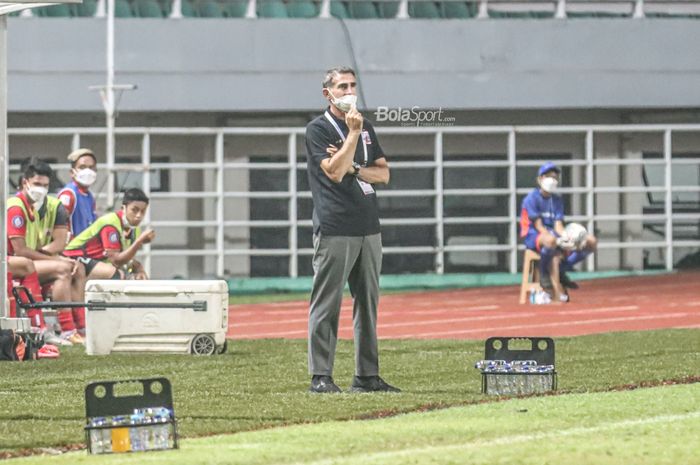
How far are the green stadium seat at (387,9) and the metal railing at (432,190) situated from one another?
1931 millimetres

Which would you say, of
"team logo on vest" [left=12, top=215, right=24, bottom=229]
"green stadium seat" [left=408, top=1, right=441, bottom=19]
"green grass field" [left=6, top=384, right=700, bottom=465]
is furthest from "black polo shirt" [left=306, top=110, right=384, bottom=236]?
"green stadium seat" [left=408, top=1, right=441, bottom=19]

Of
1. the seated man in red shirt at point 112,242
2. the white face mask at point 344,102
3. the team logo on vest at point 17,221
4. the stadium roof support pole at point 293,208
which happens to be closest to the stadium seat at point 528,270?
the seated man in red shirt at point 112,242

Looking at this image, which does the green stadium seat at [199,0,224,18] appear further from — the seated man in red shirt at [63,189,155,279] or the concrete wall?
the seated man in red shirt at [63,189,155,279]

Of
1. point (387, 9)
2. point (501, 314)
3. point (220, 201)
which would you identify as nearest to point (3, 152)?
point (501, 314)

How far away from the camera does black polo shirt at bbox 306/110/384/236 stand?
11180 millimetres

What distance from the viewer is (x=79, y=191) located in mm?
19188

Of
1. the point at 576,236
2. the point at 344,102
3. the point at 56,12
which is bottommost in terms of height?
the point at 576,236

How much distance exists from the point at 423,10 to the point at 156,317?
14963 millimetres

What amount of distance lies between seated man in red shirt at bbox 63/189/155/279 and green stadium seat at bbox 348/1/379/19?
462 inches

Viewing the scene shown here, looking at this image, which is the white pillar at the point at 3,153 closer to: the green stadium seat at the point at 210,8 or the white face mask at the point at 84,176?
the white face mask at the point at 84,176

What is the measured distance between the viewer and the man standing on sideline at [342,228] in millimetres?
11172

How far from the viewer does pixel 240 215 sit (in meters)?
29.6

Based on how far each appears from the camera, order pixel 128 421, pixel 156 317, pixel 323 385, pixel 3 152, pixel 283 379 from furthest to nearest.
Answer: pixel 156 317 < pixel 3 152 < pixel 283 379 < pixel 323 385 < pixel 128 421

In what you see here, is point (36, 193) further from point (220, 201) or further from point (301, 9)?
point (301, 9)
